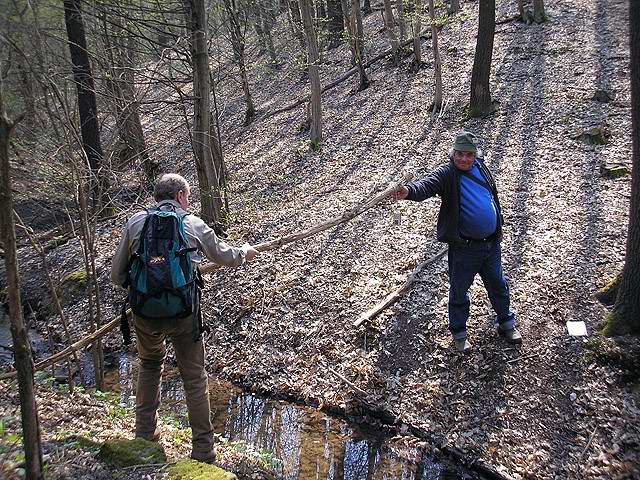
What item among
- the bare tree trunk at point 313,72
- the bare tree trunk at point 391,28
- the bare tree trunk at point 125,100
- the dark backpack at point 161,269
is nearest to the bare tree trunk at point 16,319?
the dark backpack at point 161,269

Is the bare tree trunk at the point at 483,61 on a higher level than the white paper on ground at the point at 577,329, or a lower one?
higher

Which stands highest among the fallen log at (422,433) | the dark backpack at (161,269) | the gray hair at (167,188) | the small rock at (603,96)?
the gray hair at (167,188)

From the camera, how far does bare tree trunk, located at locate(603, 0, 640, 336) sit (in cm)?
471

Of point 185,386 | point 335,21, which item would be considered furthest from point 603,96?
point 335,21

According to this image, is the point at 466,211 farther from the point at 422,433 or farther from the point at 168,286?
the point at 168,286

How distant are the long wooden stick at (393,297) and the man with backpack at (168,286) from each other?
2724 mm

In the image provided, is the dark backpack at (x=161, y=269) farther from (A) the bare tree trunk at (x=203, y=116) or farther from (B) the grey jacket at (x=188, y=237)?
(A) the bare tree trunk at (x=203, y=116)

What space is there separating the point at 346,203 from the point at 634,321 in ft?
18.9

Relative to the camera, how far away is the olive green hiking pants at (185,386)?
419 centimetres

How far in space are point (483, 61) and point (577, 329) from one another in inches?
319

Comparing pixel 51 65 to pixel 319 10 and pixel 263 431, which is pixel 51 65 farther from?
pixel 319 10

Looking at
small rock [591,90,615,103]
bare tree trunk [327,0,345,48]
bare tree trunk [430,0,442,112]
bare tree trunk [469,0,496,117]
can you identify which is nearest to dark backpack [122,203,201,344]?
bare tree trunk [469,0,496,117]

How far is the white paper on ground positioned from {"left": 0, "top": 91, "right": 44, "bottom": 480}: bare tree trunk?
5.30 meters

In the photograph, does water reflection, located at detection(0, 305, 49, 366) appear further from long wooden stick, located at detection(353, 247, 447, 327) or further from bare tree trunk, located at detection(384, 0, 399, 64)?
bare tree trunk, located at detection(384, 0, 399, 64)
